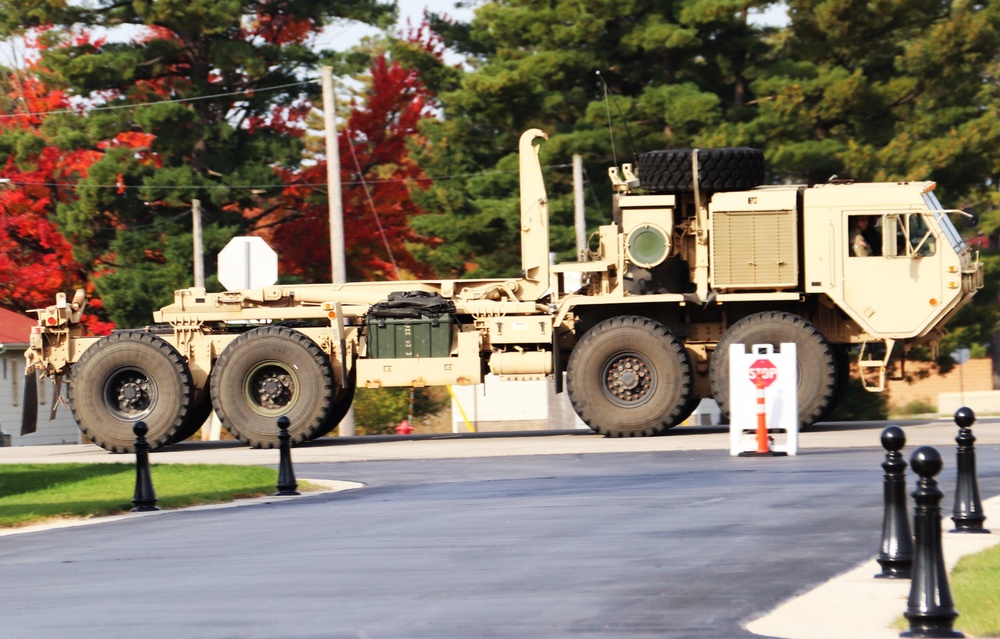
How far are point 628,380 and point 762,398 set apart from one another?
4.06 m

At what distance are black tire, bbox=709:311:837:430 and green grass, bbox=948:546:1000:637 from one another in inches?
480

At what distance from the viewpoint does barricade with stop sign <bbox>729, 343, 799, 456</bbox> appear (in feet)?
64.2

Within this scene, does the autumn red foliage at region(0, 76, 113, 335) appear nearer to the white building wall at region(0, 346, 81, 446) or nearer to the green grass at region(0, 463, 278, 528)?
the white building wall at region(0, 346, 81, 446)

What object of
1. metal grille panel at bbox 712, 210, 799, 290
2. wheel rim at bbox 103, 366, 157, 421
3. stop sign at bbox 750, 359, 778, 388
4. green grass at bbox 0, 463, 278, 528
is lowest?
green grass at bbox 0, 463, 278, 528

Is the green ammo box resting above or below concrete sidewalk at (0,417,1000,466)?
above

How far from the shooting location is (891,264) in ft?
76.0

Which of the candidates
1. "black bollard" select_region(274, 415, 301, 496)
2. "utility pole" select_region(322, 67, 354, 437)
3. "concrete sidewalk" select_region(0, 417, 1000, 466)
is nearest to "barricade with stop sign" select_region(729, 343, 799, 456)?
"concrete sidewalk" select_region(0, 417, 1000, 466)

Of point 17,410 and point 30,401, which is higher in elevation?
point 30,401

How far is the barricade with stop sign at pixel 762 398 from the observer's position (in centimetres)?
1958

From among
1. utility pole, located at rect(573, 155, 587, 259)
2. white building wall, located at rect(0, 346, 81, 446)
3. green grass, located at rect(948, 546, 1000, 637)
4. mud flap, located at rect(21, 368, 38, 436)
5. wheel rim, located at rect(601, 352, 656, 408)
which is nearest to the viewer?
green grass, located at rect(948, 546, 1000, 637)

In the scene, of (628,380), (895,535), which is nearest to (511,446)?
(628,380)

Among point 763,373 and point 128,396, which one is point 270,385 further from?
point 763,373

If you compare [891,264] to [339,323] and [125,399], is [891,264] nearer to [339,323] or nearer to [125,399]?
[339,323]

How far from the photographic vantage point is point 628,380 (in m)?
23.4
